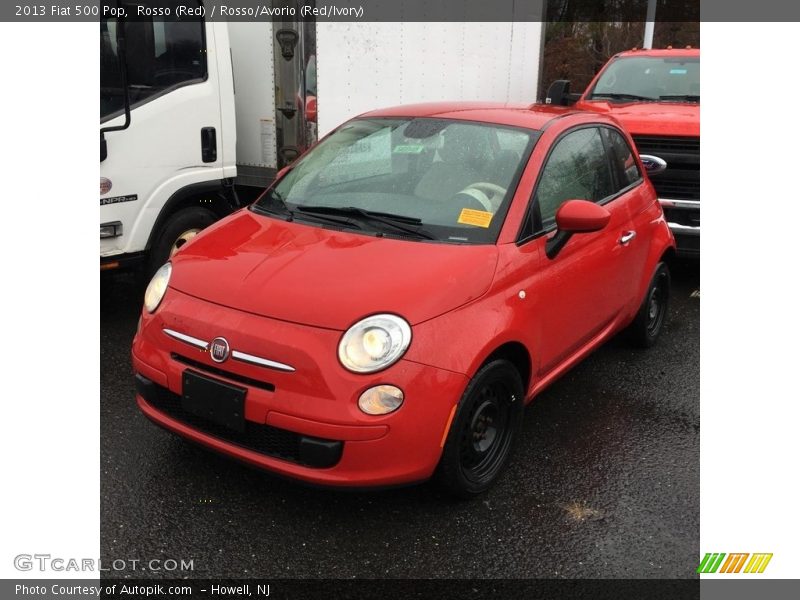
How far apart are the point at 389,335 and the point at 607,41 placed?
1809 cm

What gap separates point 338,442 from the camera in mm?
2740

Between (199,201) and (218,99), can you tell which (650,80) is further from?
(199,201)

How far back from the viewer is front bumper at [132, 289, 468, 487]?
2732mm

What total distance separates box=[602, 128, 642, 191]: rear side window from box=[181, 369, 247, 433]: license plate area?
9.20 ft

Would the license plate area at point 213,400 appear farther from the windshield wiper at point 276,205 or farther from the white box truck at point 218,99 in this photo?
the white box truck at point 218,99

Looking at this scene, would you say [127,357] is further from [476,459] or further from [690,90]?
[690,90]

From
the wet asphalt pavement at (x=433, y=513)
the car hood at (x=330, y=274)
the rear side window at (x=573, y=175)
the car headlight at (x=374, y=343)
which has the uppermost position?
the rear side window at (x=573, y=175)

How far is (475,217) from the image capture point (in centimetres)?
341

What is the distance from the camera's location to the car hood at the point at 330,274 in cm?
288

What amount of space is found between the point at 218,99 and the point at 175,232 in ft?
3.61

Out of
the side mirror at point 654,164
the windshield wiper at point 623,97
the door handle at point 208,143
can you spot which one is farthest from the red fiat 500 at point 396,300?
the windshield wiper at point 623,97

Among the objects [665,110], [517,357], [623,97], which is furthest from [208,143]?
[623,97]

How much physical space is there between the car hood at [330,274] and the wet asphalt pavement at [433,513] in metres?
0.84
